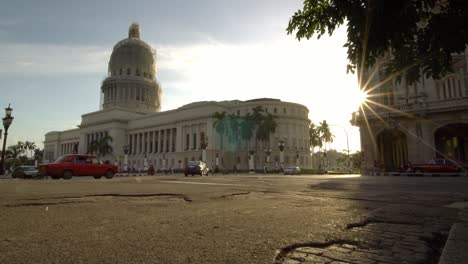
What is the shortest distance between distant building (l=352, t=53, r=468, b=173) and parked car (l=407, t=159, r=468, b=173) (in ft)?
12.4

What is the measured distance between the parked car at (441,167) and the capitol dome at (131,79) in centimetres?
9153

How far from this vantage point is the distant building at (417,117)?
29.5 metres

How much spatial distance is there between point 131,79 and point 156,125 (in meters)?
18.6

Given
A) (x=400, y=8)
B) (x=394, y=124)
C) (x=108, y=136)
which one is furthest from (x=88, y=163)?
(x=108, y=136)

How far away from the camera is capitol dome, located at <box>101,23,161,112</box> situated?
102812 mm

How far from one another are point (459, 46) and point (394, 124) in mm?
31259

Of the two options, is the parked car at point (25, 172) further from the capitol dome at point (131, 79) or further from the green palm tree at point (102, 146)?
the capitol dome at point (131, 79)

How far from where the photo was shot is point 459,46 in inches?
147

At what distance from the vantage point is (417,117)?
3081 centimetres

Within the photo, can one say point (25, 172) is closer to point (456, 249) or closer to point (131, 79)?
point (456, 249)

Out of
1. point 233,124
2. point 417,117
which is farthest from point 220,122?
point 417,117

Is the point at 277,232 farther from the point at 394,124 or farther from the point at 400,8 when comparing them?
the point at 394,124

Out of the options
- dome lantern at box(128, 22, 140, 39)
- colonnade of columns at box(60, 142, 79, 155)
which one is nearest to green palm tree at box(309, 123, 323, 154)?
dome lantern at box(128, 22, 140, 39)

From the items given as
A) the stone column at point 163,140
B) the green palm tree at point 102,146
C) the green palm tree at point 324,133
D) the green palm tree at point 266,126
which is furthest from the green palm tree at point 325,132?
the green palm tree at point 102,146
